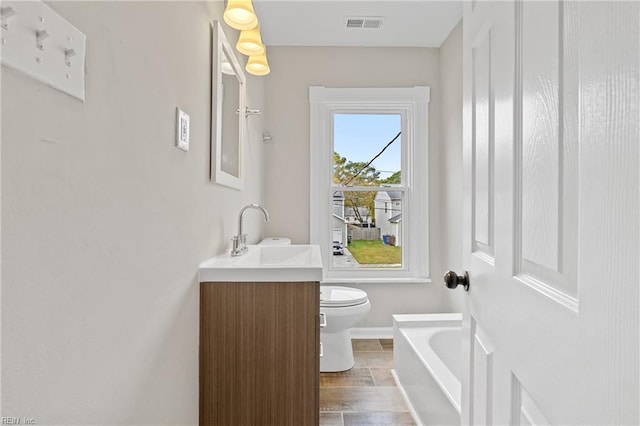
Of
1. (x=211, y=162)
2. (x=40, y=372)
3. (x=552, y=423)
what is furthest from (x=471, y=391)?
(x=211, y=162)

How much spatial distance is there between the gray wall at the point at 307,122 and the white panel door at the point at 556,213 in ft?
7.20

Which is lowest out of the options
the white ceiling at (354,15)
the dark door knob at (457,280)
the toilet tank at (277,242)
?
the toilet tank at (277,242)

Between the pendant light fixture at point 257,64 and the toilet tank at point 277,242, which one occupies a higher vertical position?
the pendant light fixture at point 257,64

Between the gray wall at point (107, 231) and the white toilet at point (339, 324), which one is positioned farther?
the white toilet at point (339, 324)

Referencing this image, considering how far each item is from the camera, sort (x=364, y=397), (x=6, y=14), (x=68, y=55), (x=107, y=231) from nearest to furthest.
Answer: (x=6, y=14) < (x=68, y=55) < (x=107, y=231) < (x=364, y=397)

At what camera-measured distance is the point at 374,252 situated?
10.5ft

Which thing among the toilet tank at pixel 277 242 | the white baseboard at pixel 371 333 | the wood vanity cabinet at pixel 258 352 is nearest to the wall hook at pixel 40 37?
the wood vanity cabinet at pixel 258 352

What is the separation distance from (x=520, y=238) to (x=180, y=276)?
3.22ft

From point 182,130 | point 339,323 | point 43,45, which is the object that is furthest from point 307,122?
point 43,45

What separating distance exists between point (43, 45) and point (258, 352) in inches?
44.5

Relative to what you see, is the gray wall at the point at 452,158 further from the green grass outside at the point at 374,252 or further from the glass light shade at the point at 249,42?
the glass light shade at the point at 249,42

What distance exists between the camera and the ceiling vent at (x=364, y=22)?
2643mm

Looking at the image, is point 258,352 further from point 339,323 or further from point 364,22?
point 364,22

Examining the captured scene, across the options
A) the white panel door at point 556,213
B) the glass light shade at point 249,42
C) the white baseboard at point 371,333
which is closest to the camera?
the white panel door at point 556,213
